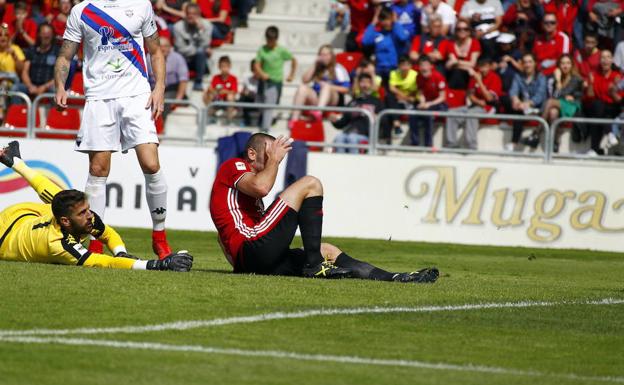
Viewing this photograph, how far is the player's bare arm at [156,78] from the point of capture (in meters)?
12.0

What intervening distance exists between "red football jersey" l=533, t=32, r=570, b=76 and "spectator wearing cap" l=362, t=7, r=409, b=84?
2277mm

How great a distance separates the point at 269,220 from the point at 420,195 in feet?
27.9

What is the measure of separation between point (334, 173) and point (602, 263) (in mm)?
4702

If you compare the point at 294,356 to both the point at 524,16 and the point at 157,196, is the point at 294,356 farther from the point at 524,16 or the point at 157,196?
the point at 524,16

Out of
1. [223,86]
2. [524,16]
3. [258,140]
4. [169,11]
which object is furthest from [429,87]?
[258,140]

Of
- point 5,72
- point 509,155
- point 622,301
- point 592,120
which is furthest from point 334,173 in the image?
point 622,301

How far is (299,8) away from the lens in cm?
2594

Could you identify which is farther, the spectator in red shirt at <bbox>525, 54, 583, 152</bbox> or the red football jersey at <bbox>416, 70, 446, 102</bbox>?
the red football jersey at <bbox>416, 70, 446, 102</bbox>

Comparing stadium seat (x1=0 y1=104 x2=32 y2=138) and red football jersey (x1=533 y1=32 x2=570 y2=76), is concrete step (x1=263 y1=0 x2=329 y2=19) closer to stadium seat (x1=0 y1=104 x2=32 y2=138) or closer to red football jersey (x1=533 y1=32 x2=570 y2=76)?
red football jersey (x1=533 y1=32 x2=570 y2=76)

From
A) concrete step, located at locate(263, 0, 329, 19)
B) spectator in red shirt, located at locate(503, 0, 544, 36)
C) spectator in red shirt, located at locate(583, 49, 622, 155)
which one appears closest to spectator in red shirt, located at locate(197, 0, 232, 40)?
concrete step, located at locate(263, 0, 329, 19)

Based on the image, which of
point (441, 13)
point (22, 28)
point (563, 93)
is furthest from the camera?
point (22, 28)

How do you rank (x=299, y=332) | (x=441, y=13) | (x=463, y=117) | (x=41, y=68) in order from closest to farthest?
(x=299, y=332) < (x=463, y=117) < (x=41, y=68) < (x=441, y=13)

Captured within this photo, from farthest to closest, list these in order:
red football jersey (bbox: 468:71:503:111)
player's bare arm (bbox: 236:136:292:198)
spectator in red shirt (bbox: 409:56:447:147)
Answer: red football jersey (bbox: 468:71:503:111) → spectator in red shirt (bbox: 409:56:447:147) → player's bare arm (bbox: 236:136:292:198)

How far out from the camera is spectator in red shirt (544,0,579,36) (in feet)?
74.5
